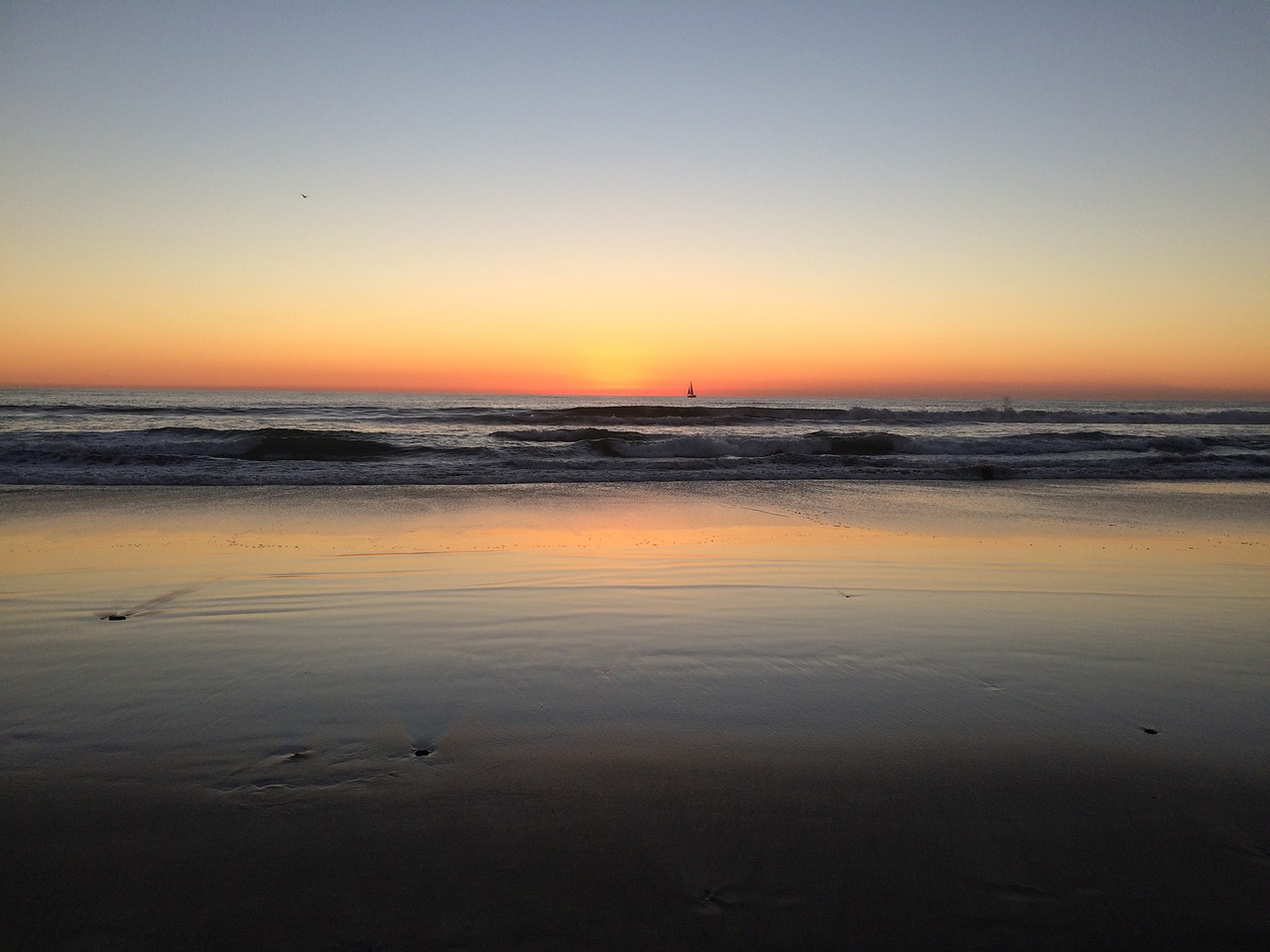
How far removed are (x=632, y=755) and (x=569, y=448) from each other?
1680 centimetres

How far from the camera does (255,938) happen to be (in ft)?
5.48

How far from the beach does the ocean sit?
785 cm

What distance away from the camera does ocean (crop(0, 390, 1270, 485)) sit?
13125 millimetres

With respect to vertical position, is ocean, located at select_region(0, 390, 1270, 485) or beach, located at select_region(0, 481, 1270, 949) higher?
ocean, located at select_region(0, 390, 1270, 485)

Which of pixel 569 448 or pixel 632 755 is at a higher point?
pixel 569 448

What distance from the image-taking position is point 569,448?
19.2 metres

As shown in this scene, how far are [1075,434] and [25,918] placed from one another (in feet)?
94.1

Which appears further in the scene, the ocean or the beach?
the ocean

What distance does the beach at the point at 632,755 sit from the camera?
1.78 meters

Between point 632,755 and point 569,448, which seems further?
point 569,448

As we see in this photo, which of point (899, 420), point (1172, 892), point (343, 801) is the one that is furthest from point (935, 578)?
point (899, 420)

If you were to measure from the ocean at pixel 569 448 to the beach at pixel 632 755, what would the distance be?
785 centimetres

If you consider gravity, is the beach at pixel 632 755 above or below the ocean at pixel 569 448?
below

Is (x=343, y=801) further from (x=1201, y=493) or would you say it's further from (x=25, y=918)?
(x=1201, y=493)
